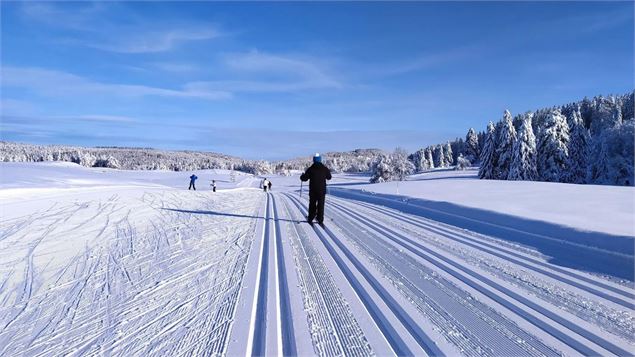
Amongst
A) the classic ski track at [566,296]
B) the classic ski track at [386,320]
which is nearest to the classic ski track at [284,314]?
the classic ski track at [386,320]

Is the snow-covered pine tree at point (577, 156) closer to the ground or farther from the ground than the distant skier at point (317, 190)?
farther from the ground

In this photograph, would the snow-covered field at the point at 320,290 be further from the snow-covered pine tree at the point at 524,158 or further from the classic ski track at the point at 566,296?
the snow-covered pine tree at the point at 524,158

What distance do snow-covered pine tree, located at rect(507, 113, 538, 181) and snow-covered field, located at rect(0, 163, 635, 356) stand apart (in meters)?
36.6

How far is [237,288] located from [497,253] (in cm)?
468

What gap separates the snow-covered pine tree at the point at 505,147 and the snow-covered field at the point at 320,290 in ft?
136

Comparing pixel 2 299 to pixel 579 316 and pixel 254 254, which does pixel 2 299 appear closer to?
pixel 254 254

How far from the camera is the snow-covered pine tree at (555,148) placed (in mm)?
40062

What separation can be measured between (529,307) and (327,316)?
2240 mm

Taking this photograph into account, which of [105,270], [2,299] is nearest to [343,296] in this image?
[105,270]

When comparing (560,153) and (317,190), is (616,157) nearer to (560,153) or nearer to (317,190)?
(560,153)

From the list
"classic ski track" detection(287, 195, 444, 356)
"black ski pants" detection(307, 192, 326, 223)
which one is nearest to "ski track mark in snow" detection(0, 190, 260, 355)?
"classic ski track" detection(287, 195, 444, 356)

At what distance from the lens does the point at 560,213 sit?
32.2 feet

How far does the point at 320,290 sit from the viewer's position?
4.41 meters

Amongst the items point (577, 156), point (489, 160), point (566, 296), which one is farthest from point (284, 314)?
point (489, 160)
